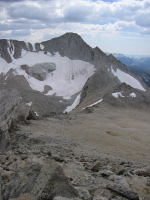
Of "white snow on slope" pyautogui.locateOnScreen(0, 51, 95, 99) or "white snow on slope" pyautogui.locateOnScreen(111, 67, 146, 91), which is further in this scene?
"white snow on slope" pyautogui.locateOnScreen(0, 51, 95, 99)

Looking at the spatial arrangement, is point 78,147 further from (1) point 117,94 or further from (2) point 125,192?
(1) point 117,94

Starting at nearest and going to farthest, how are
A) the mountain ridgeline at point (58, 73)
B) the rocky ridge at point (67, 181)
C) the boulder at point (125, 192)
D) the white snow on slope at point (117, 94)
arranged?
the rocky ridge at point (67, 181), the boulder at point (125, 192), the white snow on slope at point (117, 94), the mountain ridgeline at point (58, 73)

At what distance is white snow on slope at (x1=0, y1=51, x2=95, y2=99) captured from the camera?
109 m

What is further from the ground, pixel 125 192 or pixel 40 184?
pixel 40 184

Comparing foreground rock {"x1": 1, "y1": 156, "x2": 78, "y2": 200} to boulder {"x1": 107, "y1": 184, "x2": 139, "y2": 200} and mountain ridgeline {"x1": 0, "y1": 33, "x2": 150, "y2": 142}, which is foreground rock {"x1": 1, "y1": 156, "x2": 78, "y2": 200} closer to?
boulder {"x1": 107, "y1": 184, "x2": 139, "y2": 200}

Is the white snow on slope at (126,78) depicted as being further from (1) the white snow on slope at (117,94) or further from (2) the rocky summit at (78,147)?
(1) the white snow on slope at (117,94)

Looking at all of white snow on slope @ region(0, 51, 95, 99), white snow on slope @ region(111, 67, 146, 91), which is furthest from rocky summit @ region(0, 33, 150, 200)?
white snow on slope @ region(0, 51, 95, 99)

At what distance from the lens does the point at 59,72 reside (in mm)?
123000

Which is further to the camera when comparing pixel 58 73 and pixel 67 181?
pixel 58 73

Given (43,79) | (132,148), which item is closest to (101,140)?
(132,148)

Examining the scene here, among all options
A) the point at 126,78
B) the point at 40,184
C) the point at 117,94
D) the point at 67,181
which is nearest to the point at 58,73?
the point at 126,78

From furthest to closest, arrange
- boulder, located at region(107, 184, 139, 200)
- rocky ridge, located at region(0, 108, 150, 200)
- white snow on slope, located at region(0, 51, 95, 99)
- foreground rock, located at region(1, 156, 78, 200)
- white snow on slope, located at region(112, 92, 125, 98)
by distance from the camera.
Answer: white snow on slope, located at region(0, 51, 95, 99)
white snow on slope, located at region(112, 92, 125, 98)
boulder, located at region(107, 184, 139, 200)
rocky ridge, located at region(0, 108, 150, 200)
foreground rock, located at region(1, 156, 78, 200)

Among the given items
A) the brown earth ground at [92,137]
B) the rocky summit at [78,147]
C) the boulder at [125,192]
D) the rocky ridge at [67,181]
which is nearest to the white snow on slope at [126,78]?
the rocky summit at [78,147]

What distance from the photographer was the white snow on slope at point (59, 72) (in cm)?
10869
